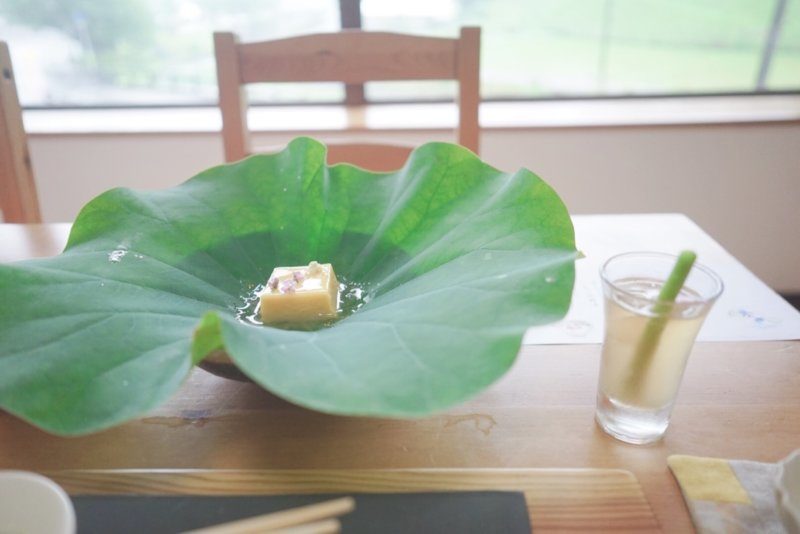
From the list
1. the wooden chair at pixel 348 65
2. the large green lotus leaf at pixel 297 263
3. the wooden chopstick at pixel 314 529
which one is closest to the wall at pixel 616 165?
the wooden chair at pixel 348 65

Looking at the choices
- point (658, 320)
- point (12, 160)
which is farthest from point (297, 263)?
point (12, 160)

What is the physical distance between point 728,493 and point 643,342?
0.14 metres

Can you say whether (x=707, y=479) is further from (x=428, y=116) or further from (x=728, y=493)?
(x=428, y=116)

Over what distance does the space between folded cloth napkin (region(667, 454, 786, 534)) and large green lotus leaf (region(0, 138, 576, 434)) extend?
20 centimetres

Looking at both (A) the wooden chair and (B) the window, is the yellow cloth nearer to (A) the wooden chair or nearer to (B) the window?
(A) the wooden chair

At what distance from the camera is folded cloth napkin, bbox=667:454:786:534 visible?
0.47 meters

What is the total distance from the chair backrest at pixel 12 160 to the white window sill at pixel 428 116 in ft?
2.51

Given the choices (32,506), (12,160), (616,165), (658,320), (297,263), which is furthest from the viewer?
(616,165)

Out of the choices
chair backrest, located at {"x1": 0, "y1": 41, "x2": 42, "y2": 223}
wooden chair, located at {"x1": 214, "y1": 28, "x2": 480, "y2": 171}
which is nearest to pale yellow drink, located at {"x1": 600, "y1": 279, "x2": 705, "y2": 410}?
wooden chair, located at {"x1": 214, "y1": 28, "x2": 480, "y2": 171}

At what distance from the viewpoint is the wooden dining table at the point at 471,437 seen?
1.72ft

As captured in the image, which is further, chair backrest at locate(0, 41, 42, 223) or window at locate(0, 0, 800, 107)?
window at locate(0, 0, 800, 107)

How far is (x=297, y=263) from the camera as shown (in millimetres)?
725

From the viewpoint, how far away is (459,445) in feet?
1.80

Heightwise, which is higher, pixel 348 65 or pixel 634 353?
pixel 348 65
